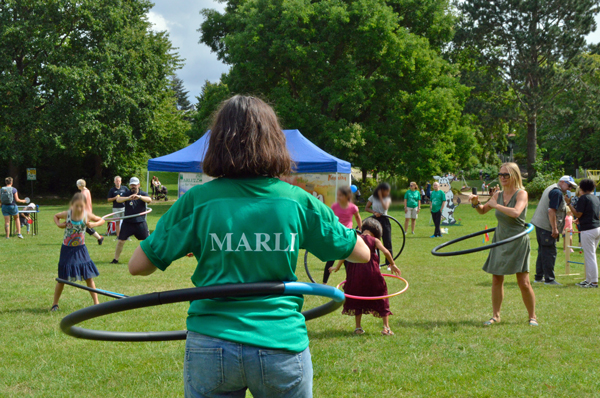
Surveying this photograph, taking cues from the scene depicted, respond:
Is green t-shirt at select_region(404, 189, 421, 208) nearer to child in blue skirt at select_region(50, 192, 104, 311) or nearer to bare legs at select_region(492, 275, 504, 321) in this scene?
bare legs at select_region(492, 275, 504, 321)

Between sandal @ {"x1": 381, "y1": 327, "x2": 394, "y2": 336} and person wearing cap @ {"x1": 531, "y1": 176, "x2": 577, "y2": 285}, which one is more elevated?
person wearing cap @ {"x1": 531, "y1": 176, "x2": 577, "y2": 285}

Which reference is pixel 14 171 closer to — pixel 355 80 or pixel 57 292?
pixel 355 80

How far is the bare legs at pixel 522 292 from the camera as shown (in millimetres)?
6570

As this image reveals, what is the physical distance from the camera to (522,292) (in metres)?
6.70

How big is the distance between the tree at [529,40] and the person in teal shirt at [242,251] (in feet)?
129

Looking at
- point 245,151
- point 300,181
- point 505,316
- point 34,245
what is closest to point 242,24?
point 300,181

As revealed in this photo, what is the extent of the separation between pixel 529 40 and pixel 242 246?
3957 cm

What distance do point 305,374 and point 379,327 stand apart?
16.6 ft

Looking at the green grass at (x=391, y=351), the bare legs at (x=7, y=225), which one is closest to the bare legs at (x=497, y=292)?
the green grass at (x=391, y=351)

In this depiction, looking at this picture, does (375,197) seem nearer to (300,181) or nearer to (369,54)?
(300,181)

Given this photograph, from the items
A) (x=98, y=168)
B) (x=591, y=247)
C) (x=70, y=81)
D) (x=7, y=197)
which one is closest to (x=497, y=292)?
(x=591, y=247)

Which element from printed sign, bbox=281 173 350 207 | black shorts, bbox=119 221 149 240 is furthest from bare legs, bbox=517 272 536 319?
printed sign, bbox=281 173 350 207

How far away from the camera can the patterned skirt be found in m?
7.62

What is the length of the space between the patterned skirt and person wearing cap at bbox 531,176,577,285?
7.97m
